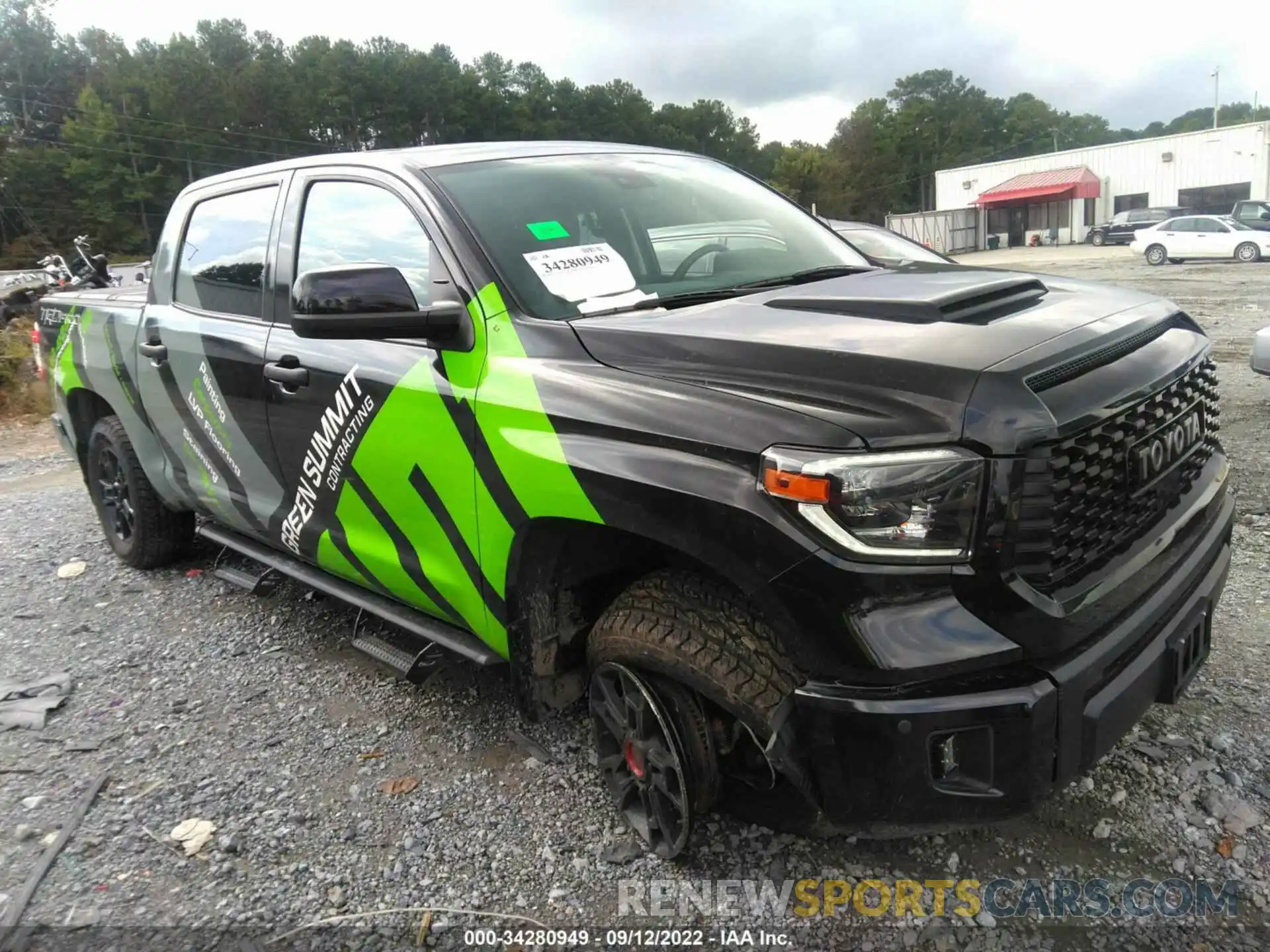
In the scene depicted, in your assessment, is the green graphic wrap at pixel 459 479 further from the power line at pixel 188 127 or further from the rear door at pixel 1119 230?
the power line at pixel 188 127

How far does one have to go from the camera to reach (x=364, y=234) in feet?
9.80

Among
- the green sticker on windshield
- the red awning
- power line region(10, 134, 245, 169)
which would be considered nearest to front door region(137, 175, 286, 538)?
the green sticker on windshield

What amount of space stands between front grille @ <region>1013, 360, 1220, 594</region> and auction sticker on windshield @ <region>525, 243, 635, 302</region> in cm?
127

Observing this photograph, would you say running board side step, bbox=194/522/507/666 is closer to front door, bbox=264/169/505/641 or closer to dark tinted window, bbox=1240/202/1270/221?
front door, bbox=264/169/505/641

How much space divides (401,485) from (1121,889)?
84.6 inches

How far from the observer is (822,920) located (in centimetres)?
223

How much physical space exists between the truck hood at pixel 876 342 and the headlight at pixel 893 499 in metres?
0.05

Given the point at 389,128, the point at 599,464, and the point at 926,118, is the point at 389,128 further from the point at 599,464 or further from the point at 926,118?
the point at 599,464

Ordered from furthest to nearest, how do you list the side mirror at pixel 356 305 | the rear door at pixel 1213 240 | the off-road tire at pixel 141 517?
1. the rear door at pixel 1213 240
2. the off-road tire at pixel 141 517
3. the side mirror at pixel 356 305

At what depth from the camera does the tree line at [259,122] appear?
5541cm

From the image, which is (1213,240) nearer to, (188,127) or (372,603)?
(372,603)

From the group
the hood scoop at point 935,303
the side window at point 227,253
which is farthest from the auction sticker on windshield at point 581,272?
the side window at point 227,253

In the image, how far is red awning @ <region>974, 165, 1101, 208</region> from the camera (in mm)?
44469

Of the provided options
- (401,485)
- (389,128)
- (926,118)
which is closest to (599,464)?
(401,485)
